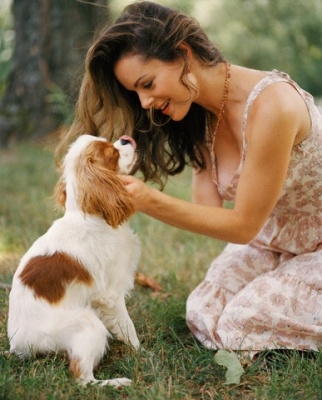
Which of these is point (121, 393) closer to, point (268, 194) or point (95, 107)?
point (268, 194)

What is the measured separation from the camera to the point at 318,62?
41.5 ft

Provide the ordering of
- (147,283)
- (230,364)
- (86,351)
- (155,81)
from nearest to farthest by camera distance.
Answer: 1. (86,351)
2. (230,364)
3. (155,81)
4. (147,283)

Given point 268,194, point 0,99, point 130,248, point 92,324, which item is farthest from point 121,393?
point 0,99

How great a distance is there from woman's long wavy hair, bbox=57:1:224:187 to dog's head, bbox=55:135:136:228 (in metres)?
0.37

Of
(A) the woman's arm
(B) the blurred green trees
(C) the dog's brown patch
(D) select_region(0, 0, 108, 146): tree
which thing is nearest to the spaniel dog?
(C) the dog's brown patch

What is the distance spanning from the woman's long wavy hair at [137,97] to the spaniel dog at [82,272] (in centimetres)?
39

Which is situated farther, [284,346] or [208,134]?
[208,134]

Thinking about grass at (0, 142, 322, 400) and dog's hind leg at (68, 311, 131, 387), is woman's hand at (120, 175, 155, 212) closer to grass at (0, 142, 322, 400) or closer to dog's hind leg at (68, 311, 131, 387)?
dog's hind leg at (68, 311, 131, 387)

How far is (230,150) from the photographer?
3.21 m

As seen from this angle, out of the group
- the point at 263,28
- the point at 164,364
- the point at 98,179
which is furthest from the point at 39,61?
the point at 164,364

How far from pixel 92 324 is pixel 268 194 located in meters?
0.96

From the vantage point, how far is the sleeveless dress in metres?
2.79

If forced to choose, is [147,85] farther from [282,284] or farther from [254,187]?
[282,284]

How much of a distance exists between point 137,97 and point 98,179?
71 centimetres
